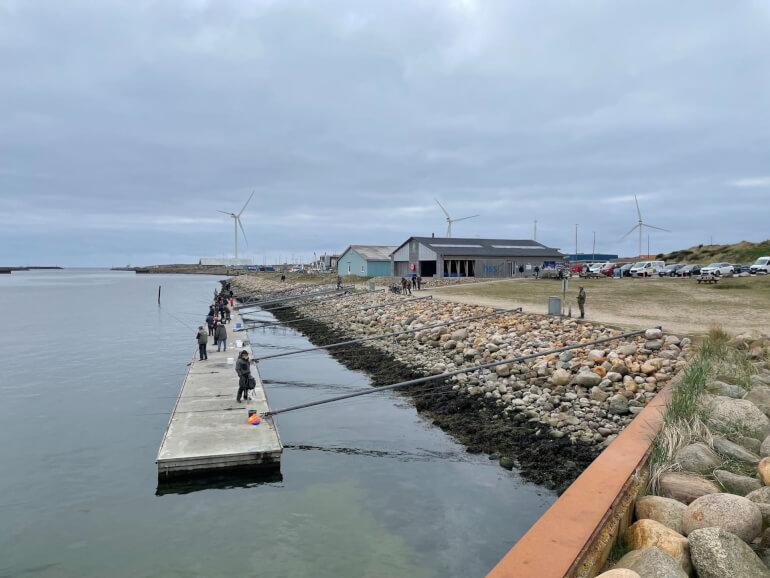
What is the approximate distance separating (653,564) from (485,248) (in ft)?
202

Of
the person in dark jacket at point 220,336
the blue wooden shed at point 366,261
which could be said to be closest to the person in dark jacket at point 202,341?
the person in dark jacket at point 220,336

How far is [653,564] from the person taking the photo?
17.5ft

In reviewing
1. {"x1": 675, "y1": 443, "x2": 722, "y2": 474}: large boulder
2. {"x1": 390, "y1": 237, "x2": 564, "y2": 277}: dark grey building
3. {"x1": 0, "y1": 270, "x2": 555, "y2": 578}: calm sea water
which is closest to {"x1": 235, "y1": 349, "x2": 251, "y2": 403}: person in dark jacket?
{"x1": 0, "y1": 270, "x2": 555, "y2": 578}: calm sea water

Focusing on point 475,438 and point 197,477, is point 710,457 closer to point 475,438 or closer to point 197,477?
point 475,438

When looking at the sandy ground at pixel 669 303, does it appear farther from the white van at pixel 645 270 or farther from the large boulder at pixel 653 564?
the large boulder at pixel 653 564

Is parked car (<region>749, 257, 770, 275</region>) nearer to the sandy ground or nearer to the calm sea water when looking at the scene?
the sandy ground

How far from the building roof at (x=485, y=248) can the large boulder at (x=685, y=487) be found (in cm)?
5411

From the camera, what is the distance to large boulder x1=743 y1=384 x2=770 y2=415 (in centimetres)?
1061

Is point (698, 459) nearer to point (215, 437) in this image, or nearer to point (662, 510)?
point (662, 510)

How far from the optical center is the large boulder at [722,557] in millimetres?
5352

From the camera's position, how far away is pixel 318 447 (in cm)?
1537

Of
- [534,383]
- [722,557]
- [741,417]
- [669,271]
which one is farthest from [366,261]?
[722,557]

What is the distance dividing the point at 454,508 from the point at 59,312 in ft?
210

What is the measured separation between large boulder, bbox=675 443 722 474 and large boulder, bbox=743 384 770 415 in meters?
3.24
